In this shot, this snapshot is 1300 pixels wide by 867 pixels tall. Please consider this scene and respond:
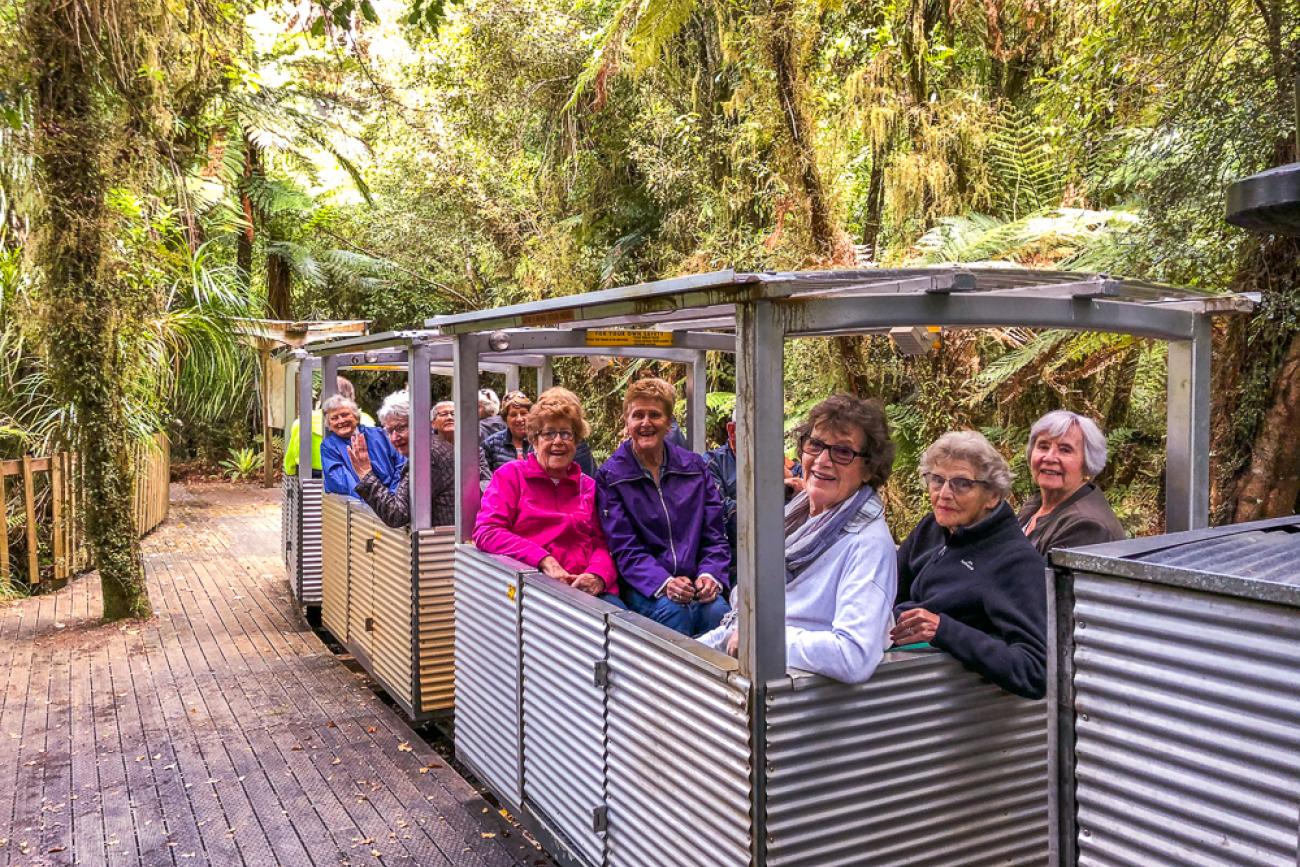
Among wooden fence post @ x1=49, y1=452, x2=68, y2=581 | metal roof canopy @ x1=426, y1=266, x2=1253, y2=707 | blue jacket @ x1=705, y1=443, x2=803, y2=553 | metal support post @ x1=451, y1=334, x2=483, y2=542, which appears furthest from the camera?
wooden fence post @ x1=49, y1=452, x2=68, y2=581

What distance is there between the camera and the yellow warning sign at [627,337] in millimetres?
4812

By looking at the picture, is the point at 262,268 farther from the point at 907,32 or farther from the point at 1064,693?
the point at 1064,693

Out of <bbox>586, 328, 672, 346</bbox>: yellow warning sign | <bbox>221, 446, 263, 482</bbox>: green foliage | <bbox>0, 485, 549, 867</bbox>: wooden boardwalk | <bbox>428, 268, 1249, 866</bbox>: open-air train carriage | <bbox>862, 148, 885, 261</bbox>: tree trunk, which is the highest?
<bbox>862, 148, 885, 261</bbox>: tree trunk

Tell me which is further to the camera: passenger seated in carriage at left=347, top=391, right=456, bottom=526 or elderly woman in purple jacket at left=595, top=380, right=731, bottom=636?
passenger seated in carriage at left=347, top=391, right=456, bottom=526

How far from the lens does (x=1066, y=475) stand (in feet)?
12.9

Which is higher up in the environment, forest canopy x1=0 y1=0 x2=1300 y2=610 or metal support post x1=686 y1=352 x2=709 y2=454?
forest canopy x1=0 y1=0 x2=1300 y2=610

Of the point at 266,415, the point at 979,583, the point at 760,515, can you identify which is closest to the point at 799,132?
the point at 979,583

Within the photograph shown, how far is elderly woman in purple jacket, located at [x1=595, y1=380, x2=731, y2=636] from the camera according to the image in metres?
4.30

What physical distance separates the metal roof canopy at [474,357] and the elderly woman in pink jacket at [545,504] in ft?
1.00

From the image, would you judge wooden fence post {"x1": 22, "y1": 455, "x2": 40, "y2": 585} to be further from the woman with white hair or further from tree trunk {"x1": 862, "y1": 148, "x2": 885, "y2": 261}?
the woman with white hair

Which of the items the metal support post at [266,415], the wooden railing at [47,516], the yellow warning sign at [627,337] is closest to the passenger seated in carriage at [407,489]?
the yellow warning sign at [627,337]

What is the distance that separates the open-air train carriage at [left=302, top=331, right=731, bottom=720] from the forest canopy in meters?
1.99

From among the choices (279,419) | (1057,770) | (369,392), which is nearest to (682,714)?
(1057,770)

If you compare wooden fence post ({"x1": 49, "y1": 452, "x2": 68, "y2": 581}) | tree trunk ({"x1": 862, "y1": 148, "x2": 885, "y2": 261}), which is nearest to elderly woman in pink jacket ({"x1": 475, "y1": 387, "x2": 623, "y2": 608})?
tree trunk ({"x1": 862, "y1": 148, "x2": 885, "y2": 261})
